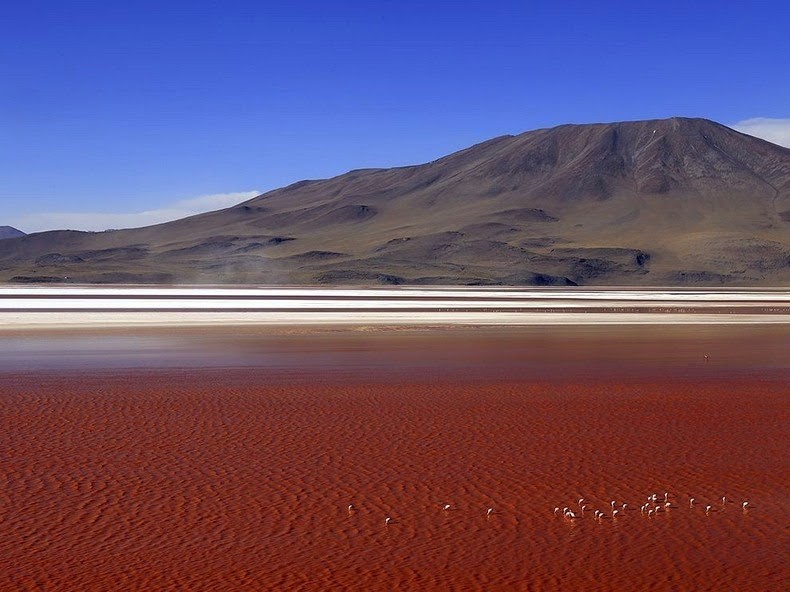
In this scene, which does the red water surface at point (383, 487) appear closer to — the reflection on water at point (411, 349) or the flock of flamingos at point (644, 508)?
the flock of flamingos at point (644, 508)

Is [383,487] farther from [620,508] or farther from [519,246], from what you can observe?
[519,246]

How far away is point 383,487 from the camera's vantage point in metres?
10.7

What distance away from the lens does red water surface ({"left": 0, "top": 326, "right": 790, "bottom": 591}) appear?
26.2 ft

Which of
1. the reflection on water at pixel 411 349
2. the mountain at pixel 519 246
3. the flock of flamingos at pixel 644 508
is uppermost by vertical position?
the mountain at pixel 519 246

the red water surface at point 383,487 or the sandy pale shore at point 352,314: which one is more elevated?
the sandy pale shore at point 352,314

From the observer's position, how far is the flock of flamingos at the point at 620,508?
9609 millimetres

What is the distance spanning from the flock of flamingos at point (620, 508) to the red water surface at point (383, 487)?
0.22 feet

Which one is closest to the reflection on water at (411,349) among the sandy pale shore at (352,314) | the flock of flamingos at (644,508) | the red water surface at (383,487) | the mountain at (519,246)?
the red water surface at (383,487)

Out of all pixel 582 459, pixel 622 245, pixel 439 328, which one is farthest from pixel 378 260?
pixel 582 459

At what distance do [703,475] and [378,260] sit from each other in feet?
409

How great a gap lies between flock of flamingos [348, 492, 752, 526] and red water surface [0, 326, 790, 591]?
7 cm

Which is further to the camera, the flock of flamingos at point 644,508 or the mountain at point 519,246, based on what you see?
the mountain at point 519,246

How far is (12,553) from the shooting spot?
321 inches

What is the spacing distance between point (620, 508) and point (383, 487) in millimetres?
2632
